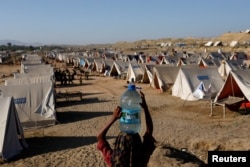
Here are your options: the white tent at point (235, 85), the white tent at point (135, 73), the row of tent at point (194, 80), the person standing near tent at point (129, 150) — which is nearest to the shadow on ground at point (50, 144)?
the white tent at point (235, 85)

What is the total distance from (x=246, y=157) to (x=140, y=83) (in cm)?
2458

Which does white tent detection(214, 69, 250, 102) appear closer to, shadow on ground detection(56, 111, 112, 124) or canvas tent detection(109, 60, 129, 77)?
shadow on ground detection(56, 111, 112, 124)

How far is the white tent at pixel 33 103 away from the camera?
53.2ft

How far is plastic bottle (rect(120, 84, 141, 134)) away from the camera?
13.6ft

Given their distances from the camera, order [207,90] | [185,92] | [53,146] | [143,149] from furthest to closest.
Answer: [185,92] < [207,90] < [53,146] < [143,149]

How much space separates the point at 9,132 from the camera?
40.8 ft

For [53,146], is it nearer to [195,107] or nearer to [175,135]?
[175,135]

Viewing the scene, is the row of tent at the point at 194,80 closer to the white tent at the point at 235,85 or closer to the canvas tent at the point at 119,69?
the white tent at the point at 235,85

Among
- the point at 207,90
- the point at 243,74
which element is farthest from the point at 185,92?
the point at 243,74

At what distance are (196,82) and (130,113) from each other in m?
18.4

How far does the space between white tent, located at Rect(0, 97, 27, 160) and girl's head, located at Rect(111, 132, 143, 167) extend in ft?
28.1

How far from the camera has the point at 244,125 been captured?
1388cm

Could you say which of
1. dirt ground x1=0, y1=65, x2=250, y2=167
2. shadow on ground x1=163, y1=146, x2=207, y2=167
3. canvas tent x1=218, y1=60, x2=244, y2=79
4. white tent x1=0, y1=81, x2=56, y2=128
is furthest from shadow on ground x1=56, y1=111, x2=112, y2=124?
canvas tent x1=218, y1=60, x2=244, y2=79

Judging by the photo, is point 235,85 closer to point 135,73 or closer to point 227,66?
point 135,73
